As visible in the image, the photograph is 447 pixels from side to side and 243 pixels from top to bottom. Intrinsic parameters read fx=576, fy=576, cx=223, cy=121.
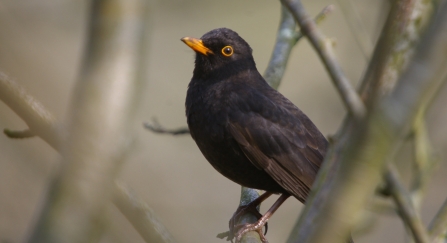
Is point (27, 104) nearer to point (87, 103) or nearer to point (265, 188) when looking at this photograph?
point (87, 103)

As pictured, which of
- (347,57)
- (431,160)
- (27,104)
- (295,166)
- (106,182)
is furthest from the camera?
(347,57)

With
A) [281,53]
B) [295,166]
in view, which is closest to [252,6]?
[281,53]

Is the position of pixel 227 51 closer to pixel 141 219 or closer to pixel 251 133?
pixel 251 133

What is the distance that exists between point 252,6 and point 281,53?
4034 millimetres

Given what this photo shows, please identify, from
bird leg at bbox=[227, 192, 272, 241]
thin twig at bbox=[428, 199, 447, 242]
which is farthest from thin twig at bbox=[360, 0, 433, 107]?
bird leg at bbox=[227, 192, 272, 241]

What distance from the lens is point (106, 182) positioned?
6.15 feet

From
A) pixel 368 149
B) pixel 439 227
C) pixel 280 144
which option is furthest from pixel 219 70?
pixel 368 149

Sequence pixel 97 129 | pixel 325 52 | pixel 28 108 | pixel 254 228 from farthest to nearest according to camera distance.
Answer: pixel 254 228, pixel 28 108, pixel 325 52, pixel 97 129

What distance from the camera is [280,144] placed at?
473cm

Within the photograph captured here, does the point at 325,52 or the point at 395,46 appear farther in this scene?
the point at 395,46

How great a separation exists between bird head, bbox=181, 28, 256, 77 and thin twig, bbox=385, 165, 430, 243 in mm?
2713

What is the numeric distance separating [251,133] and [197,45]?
3.17ft

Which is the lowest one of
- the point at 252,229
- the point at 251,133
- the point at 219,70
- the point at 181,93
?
the point at 181,93

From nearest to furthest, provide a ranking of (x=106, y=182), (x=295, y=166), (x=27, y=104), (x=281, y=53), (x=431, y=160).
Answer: (x=106, y=182) → (x=27, y=104) → (x=431, y=160) → (x=295, y=166) → (x=281, y=53)
